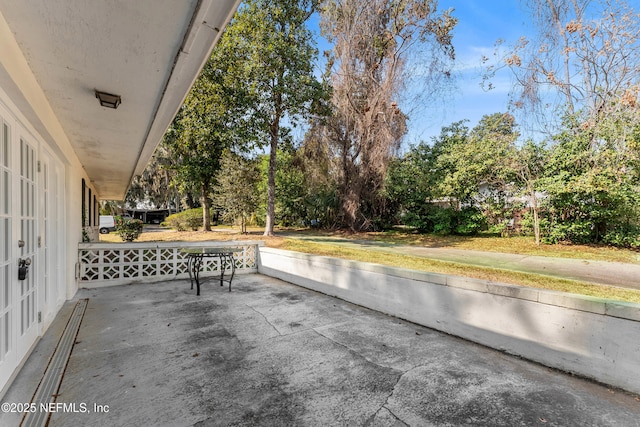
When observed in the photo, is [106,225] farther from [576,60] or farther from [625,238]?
[625,238]

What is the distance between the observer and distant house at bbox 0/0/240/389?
5.97 feet

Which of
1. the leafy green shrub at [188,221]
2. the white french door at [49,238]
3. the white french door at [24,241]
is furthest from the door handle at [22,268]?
the leafy green shrub at [188,221]

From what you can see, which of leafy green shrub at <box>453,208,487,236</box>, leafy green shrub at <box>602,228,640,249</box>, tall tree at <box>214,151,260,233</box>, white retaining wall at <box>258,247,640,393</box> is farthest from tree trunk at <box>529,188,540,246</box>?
tall tree at <box>214,151,260,233</box>

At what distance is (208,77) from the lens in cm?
1193

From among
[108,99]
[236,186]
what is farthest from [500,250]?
[236,186]

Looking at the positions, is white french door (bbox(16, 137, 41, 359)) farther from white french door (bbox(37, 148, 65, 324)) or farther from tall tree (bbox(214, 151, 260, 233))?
tall tree (bbox(214, 151, 260, 233))

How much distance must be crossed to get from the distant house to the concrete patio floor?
63 cm

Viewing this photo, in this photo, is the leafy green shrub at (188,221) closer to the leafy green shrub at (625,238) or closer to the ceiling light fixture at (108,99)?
the ceiling light fixture at (108,99)

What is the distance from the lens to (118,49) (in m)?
2.14

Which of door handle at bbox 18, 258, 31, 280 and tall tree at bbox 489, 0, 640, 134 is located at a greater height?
tall tree at bbox 489, 0, 640, 134

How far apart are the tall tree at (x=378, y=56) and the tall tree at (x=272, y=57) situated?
4.40ft

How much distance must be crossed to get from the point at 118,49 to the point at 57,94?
54.4 inches

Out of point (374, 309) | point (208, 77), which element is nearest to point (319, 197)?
point (208, 77)

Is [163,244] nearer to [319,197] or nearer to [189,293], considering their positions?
[189,293]
